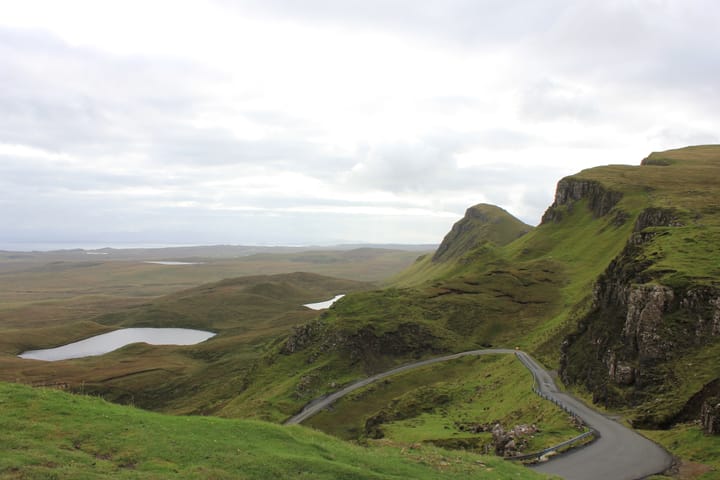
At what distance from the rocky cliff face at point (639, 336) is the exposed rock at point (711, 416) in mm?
5798

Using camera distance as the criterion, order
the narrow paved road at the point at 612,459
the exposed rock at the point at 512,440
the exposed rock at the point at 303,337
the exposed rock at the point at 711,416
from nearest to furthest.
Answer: the narrow paved road at the point at 612,459
the exposed rock at the point at 711,416
the exposed rock at the point at 512,440
the exposed rock at the point at 303,337

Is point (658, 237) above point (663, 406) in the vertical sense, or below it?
above

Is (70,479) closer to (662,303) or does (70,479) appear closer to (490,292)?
(662,303)

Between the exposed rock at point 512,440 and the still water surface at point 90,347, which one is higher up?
the exposed rock at point 512,440

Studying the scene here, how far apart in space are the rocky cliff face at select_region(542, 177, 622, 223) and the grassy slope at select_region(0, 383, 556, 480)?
149 metres

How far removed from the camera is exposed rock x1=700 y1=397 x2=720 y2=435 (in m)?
39.9

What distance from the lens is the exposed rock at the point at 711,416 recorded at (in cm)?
3988

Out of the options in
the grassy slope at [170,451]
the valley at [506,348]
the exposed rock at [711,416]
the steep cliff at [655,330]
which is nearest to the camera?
the grassy slope at [170,451]

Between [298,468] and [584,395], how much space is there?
1859 inches

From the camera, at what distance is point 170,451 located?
27.8 m

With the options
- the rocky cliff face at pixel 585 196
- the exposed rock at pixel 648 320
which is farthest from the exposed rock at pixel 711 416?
the rocky cliff face at pixel 585 196

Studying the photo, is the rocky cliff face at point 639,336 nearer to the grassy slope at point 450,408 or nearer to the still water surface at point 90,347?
the grassy slope at point 450,408

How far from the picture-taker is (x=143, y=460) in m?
26.2

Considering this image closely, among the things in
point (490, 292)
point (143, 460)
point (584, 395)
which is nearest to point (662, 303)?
point (584, 395)
